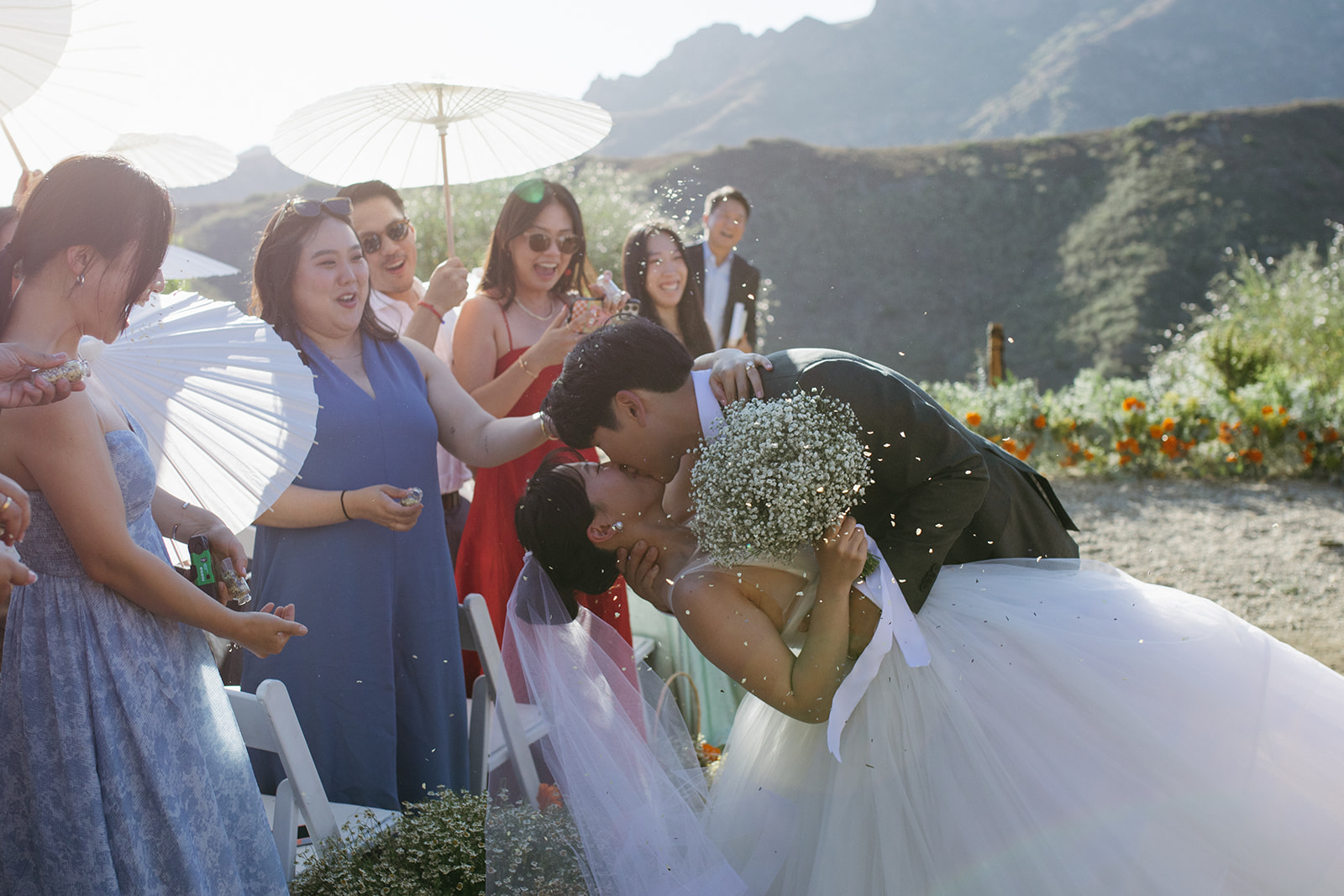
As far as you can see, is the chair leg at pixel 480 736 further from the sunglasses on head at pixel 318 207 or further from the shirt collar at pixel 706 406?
the sunglasses on head at pixel 318 207

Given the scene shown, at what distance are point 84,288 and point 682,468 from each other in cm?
141

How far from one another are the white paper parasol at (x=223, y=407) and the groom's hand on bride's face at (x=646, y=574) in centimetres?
89

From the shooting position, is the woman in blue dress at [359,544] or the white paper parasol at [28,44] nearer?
the white paper parasol at [28,44]

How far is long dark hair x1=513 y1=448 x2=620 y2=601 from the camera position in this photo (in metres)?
2.41

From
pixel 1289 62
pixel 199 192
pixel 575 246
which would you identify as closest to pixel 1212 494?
pixel 575 246

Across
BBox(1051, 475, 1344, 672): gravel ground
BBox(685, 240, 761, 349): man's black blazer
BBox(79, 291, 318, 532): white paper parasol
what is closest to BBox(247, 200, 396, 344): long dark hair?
BBox(79, 291, 318, 532): white paper parasol

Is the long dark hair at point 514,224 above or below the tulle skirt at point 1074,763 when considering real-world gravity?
above

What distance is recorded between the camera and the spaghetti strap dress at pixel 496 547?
11.5 feet

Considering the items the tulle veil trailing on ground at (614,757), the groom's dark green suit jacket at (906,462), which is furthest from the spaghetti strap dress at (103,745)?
the groom's dark green suit jacket at (906,462)

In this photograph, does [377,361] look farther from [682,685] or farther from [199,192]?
[199,192]

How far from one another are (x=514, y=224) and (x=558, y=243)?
0.65ft

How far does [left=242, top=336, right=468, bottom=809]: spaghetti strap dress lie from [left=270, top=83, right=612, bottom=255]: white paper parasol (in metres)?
1.16

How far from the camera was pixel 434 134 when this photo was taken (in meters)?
4.12

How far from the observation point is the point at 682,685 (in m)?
4.28
